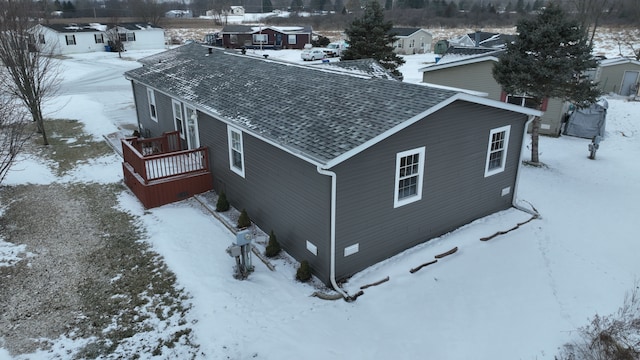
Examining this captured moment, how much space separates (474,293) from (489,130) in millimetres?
4696

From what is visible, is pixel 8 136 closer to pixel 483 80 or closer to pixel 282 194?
pixel 282 194

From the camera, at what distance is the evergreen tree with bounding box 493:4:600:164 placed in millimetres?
16047

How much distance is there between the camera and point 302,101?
443 inches

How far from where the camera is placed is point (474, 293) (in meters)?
9.23

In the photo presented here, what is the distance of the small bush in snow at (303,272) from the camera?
368 inches

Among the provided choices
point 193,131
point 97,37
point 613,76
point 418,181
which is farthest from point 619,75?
point 97,37

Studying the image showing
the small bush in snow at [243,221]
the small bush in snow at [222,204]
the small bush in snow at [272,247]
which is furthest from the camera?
the small bush in snow at [222,204]

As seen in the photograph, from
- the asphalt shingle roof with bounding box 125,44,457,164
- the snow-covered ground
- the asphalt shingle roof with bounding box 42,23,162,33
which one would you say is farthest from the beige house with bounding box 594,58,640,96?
the asphalt shingle roof with bounding box 42,23,162,33

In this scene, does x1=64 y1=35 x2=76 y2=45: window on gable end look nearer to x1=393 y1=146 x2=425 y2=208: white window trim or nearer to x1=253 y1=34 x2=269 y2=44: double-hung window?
x1=253 y1=34 x2=269 y2=44: double-hung window

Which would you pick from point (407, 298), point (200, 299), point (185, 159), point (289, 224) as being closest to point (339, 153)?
point (289, 224)

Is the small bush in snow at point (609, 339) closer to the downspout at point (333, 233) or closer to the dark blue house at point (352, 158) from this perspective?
the dark blue house at point (352, 158)

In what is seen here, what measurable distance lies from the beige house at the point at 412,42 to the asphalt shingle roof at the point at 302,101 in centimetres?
4589

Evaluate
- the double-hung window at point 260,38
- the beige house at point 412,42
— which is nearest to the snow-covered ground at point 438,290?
the beige house at point 412,42

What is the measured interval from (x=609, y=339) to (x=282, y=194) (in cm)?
710
